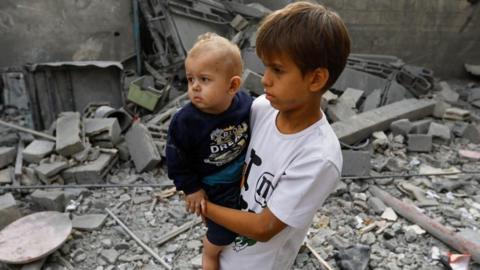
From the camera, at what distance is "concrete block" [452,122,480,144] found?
19.9 feet

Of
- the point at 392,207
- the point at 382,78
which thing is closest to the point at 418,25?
the point at 382,78

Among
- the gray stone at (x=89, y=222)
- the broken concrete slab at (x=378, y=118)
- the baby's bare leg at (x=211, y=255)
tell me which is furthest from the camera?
the broken concrete slab at (x=378, y=118)

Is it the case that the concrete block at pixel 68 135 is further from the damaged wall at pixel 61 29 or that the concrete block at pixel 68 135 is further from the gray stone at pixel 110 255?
the damaged wall at pixel 61 29

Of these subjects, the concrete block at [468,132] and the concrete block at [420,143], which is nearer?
the concrete block at [420,143]

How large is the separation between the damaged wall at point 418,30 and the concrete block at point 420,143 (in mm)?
3758

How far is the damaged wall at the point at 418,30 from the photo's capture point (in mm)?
8516

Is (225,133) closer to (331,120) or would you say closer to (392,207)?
(392,207)

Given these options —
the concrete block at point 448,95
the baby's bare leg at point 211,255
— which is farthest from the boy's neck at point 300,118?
the concrete block at point 448,95

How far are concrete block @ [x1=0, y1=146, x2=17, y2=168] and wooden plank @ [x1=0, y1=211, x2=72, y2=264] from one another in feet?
5.21

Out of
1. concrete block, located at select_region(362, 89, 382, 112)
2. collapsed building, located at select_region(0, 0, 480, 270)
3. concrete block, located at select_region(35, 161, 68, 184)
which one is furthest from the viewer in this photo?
concrete block, located at select_region(362, 89, 382, 112)

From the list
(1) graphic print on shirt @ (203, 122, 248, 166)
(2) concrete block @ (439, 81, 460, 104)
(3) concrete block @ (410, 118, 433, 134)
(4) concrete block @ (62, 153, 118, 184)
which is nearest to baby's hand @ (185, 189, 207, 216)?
(1) graphic print on shirt @ (203, 122, 248, 166)

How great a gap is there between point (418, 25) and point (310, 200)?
9.01 metres

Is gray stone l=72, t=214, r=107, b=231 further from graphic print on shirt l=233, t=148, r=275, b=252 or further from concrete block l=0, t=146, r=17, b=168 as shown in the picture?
graphic print on shirt l=233, t=148, r=275, b=252

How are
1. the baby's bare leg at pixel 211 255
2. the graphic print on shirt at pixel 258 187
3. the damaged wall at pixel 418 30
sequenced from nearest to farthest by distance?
the graphic print on shirt at pixel 258 187 → the baby's bare leg at pixel 211 255 → the damaged wall at pixel 418 30
